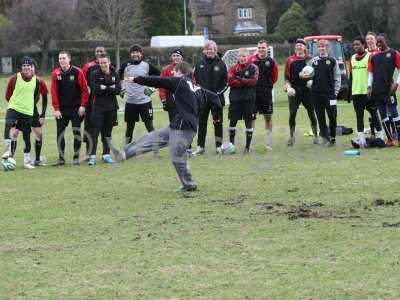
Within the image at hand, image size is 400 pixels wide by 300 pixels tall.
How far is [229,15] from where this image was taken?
10644 cm

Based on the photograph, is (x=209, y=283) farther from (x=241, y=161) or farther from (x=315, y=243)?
(x=241, y=161)

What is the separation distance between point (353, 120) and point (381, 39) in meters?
6.37

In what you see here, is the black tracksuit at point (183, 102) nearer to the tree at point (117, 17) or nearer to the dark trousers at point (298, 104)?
the dark trousers at point (298, 104)

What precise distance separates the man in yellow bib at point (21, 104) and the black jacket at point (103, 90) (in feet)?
3.48

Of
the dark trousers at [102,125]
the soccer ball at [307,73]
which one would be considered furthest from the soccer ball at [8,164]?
the soccer ball at [307,73]

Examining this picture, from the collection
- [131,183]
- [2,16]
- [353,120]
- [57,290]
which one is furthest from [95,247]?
[2,16]

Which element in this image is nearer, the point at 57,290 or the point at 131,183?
the point at 57,290

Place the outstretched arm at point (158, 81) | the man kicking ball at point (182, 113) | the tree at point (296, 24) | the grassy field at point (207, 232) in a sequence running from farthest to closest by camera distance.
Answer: the tree at point (296, 24), the man kicking ball at point (182, 113), the outstretched arm at point (158, 81), the grassy field at point (207, 232)

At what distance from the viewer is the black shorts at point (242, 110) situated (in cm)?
1514

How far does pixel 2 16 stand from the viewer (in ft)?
269

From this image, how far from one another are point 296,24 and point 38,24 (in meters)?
27.5

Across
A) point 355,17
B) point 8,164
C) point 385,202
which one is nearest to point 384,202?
point 385,202

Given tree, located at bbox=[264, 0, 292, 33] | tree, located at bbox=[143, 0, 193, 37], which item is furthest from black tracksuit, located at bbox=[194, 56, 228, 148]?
tree, located at bbox=[264, 0, 292, 33]

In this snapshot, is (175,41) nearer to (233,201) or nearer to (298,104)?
(298,104)
